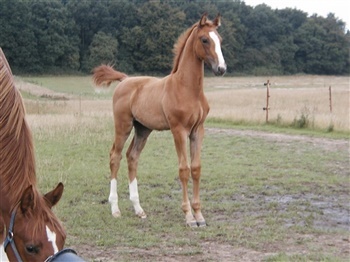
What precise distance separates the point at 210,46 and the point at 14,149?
3.33m

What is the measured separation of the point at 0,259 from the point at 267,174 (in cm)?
623

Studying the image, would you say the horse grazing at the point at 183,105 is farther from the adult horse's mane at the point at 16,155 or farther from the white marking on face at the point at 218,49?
the adult horse's mane at the point at 16,155

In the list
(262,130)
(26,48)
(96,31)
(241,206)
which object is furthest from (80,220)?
(96,31)

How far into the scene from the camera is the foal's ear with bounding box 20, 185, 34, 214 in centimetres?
256

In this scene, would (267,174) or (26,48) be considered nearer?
(267,174)

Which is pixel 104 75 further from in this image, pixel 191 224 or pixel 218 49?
pixel 191 224

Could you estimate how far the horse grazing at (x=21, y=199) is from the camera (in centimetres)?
251

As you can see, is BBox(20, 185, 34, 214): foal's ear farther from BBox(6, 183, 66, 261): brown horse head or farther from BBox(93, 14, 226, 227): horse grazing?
BBox(93, 14, 226, 227): horse grazing

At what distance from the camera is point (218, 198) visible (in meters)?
6.98

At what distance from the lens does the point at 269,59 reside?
5834 cm

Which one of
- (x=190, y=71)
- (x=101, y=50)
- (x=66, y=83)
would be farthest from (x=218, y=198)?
(x=101, y=50)

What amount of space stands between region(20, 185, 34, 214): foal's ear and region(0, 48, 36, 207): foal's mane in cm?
14

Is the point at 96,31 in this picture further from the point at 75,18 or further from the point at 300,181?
the point at 300,181

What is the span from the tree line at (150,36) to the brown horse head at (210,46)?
35.8 metres
